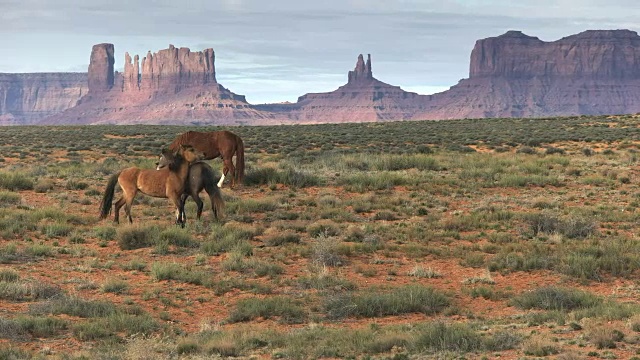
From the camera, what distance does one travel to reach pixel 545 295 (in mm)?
11172

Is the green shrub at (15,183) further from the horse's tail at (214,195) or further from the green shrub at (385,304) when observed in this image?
the green shrub at (385,304)

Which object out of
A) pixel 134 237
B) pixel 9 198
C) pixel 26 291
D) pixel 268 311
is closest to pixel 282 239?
pixel 134 237

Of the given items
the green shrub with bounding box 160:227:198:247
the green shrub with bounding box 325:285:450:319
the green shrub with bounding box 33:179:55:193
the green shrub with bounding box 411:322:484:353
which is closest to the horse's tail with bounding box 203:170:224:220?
the green shrub with bounding box 160:227:198:247

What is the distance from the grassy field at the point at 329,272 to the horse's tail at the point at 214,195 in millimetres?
296

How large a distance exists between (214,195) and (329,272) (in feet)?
14.6

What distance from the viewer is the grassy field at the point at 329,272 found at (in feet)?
29.3

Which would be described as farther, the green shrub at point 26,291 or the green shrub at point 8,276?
the green shrub at point 8,276

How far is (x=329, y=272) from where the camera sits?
13.2 m

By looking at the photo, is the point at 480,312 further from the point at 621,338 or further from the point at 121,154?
the point at 121,154

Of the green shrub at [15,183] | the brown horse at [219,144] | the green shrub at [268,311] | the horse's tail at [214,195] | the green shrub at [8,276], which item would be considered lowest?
the green shrub at [268,311]

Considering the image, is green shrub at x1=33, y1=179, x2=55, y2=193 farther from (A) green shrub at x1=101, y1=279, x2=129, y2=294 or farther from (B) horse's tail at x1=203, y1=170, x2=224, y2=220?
(A) green shrub at x1=101, y1=279, x2=129, y2=294

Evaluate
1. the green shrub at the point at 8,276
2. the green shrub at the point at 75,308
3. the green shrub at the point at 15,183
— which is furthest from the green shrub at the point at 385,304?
the green shrub at the point at 15,183

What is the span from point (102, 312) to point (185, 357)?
2483 millimetres

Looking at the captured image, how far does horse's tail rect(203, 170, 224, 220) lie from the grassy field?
0.97 ft
